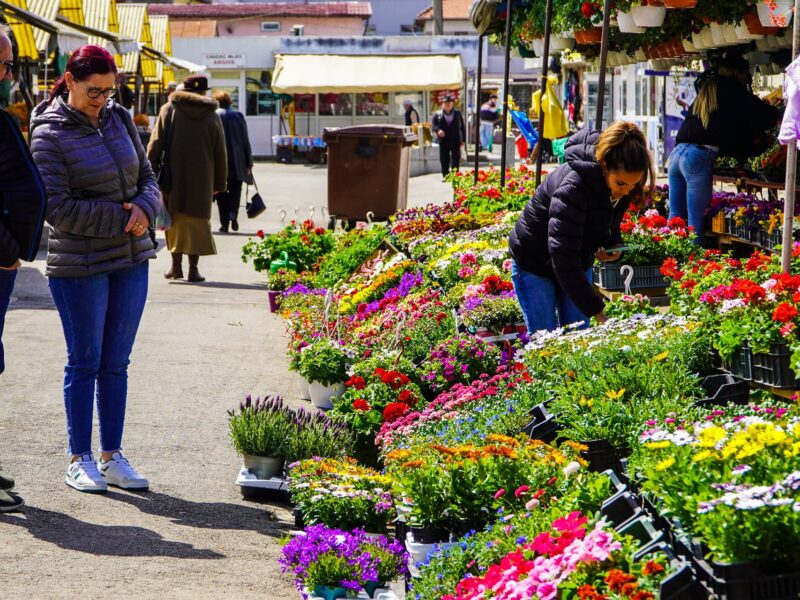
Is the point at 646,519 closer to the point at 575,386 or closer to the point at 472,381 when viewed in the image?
the point at 575,386

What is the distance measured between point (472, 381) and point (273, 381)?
7.10 ft

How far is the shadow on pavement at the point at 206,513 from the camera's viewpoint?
5188 mm

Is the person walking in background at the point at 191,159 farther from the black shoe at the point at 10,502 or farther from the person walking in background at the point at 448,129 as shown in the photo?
the person walking in background at the point at 448,129

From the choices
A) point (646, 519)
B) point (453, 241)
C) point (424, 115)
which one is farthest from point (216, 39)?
point (646, 519)

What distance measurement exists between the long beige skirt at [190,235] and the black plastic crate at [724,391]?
754 cm

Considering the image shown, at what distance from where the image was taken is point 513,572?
328 centimetres

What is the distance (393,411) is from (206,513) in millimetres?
994

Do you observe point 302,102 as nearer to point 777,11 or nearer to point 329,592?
point 777,11

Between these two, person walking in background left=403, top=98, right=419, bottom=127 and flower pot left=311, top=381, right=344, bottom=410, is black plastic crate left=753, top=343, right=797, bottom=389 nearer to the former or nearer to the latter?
flower pot left=311, top=381, right=344, bottom=410

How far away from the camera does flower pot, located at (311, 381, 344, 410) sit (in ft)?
23.5

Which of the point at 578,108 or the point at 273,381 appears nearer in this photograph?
the point at 273,381

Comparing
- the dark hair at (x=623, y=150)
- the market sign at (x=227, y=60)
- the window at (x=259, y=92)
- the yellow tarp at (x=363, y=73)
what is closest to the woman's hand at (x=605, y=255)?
the dark hair at (x=623, y=150)

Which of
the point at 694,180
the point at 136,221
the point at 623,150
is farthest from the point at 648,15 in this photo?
the point at 136,221

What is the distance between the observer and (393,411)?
5.81m
